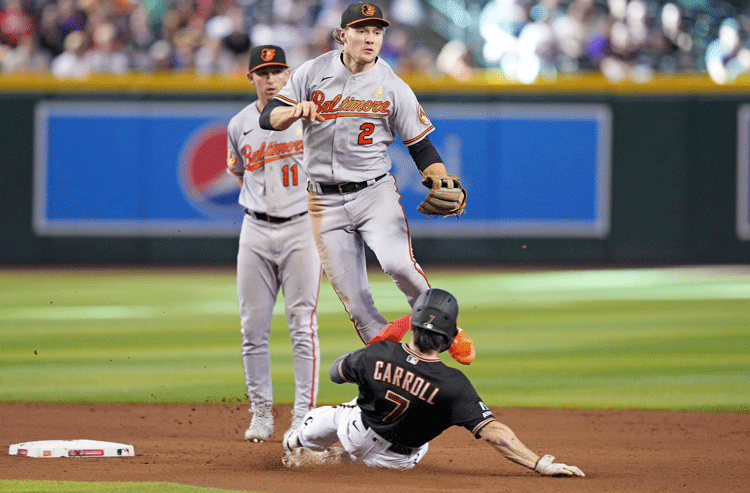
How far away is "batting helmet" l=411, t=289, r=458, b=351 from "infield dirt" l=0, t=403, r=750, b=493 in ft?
2.27

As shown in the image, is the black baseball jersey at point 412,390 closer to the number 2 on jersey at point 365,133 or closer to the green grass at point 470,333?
the green grass at point 470,333

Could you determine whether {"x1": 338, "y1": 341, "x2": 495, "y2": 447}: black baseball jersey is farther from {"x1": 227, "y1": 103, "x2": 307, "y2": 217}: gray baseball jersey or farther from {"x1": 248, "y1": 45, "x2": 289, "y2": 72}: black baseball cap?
{"x1": 248, "y1": 45, "x2": 289, "y2": 72}: black baseball cap

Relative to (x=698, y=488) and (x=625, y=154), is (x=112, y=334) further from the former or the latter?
(x=625, y=154)

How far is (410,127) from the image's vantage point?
4.96 m

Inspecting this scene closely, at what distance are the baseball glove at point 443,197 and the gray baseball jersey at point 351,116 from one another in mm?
312

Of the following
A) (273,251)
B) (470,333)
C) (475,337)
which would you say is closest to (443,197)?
(273,251)

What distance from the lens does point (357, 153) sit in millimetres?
4938

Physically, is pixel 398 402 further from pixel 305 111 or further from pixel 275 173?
pixel 275 173

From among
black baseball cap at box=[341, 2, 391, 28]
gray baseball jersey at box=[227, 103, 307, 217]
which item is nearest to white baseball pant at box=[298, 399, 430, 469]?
gray baseball jersey at box=[227, 103, 307, 217]

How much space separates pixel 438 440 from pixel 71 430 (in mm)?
2189

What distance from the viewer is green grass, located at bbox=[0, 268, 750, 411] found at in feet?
24.2

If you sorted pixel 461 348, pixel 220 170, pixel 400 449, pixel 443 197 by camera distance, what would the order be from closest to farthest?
pixel 461 348, pixel 400 449, pixel 443 197, pixel 220 170

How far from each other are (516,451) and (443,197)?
124 cm

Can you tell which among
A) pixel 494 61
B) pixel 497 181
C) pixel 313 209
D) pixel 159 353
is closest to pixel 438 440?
pixel 313 209
